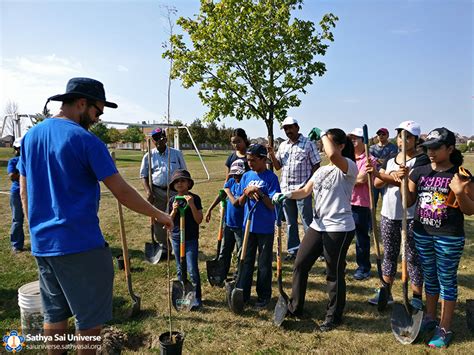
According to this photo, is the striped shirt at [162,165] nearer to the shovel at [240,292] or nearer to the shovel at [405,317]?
the shovel at [240,292]

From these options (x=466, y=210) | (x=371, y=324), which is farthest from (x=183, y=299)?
(x=466, y=210)

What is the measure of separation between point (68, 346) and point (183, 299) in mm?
1481

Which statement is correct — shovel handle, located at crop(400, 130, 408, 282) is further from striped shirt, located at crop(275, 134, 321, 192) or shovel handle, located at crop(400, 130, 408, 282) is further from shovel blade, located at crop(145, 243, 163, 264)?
shovel blade, located at crop(145, 243, 163, 264)

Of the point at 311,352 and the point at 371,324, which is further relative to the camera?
the point at 371,324

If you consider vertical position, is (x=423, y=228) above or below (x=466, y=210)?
below

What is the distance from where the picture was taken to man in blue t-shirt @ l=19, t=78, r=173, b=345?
82.1 inches

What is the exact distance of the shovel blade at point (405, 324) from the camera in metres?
3.15

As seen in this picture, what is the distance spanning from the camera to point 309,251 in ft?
11.3

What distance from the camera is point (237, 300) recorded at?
3.76 meters

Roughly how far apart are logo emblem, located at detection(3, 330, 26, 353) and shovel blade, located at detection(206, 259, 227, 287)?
7.38 ft

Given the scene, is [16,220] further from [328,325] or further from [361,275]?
[361,275]

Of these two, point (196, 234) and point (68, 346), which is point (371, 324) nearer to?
point (196, 234)

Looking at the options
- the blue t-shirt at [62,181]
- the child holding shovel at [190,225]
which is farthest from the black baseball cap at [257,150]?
the blue t-shirt at [62,181]

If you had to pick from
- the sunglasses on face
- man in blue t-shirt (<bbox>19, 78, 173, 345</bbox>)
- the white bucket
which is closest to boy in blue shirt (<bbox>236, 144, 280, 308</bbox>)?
man in blue t-shirt (<bbox>19, 78, 173, 345</bbox>)
